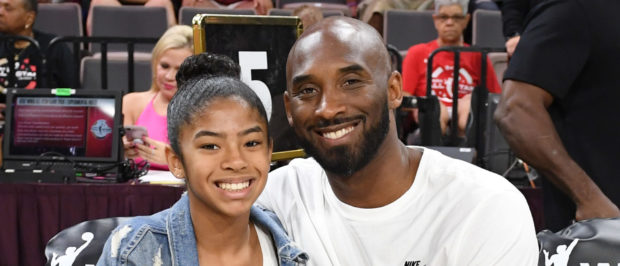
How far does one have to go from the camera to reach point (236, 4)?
7887 millimetres

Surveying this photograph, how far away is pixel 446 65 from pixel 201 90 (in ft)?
13.6

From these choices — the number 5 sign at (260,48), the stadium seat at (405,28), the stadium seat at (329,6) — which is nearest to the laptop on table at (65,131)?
the number 5 sign at (260,48)

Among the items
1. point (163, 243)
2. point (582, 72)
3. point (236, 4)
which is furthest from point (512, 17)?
point (236, 4)

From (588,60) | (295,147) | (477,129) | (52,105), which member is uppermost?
(588,60)

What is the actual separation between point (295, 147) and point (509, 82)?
0.73m

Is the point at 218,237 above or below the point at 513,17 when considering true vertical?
below

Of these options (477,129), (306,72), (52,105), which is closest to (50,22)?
(52,105)

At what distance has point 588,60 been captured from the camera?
9.68 feet

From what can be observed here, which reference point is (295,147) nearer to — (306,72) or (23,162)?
(306,72)

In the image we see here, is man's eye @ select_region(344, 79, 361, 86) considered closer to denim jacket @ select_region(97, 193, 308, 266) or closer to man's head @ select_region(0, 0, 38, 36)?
denim jacket @ select_region(97, 193, 308, 266)

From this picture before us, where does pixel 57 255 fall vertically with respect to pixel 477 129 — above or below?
above

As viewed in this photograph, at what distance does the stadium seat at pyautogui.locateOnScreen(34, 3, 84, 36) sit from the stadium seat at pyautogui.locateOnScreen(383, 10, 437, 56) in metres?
2.45

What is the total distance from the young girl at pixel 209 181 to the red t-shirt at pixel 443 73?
3.97 m

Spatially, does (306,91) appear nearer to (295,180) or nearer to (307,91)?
(307,91)
